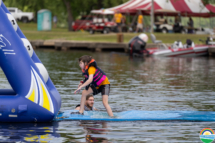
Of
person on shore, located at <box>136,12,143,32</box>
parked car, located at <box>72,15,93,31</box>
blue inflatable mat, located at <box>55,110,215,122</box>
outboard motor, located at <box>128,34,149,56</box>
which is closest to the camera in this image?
blue inflatable mat, located at <box>55,110,215,122</box>

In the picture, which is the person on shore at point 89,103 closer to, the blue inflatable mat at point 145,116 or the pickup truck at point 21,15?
the blue inflatable mat at point 145,116

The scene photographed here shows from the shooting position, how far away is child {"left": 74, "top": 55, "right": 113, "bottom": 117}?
9.25m

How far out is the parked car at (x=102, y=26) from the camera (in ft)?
139

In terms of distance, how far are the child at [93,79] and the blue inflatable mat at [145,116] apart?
229 millimetres

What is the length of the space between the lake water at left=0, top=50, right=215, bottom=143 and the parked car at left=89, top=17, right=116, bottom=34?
1907 centimetres

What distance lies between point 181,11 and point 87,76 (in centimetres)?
3108

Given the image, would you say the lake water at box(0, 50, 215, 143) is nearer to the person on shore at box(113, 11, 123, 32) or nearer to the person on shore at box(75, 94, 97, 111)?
the person on shore at box(75, 94, 97, 111)

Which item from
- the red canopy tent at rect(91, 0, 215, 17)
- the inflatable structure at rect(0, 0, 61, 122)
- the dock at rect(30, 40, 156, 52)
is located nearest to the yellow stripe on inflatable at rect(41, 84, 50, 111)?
the inflatable structure at rect(0, 0, 61, 122)

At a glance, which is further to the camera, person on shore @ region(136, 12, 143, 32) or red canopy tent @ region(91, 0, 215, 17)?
red canopy tent @ region(91, 0, 215, 17)

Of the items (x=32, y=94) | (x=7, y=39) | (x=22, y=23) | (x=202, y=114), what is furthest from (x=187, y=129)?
(x=22, y=23)

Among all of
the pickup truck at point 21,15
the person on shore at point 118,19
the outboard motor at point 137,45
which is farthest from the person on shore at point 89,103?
the pickup truck at point 21,15

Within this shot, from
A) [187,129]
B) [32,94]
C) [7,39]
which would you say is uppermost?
[7,39]

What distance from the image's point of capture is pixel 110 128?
8805 mm

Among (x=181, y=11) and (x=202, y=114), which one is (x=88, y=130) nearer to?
(x=202, y=114)
